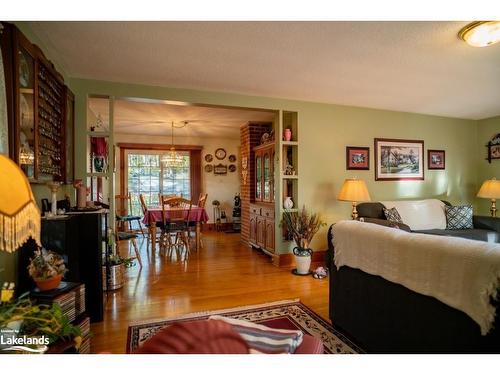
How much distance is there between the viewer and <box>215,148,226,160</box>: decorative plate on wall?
7051 mm

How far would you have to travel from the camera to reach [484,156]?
4.83m

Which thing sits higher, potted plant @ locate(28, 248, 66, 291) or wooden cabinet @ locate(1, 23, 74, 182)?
wooden cabinet @ locate(1, 23, 74, 182)

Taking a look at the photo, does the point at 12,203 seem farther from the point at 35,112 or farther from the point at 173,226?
the point at 173,226

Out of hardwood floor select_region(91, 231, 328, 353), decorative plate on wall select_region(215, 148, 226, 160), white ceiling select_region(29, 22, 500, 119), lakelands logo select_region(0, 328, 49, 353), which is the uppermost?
white ceiling select_region(29, 22, 500, 119)

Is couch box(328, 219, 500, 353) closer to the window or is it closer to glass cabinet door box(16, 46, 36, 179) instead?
glass cabinet door box(16, 46, 36, 179)

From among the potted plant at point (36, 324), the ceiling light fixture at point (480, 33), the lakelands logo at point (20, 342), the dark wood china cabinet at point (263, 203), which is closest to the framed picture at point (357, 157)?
the dark wood china cabinet at point (263, 203)

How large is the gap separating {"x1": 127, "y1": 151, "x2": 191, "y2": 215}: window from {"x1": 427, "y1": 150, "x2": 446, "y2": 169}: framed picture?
525 centimetres

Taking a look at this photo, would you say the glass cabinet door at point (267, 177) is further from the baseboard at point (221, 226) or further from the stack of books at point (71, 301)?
the stack of books at point (71, 301)

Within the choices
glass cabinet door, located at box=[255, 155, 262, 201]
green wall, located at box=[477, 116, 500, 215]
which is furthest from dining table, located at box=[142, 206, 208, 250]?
green wall, located at box=[477, 116, 500, 215]

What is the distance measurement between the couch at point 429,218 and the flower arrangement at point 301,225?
2.12ft

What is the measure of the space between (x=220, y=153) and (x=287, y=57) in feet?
15.7

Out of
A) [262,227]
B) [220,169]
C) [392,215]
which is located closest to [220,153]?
[220,169]
